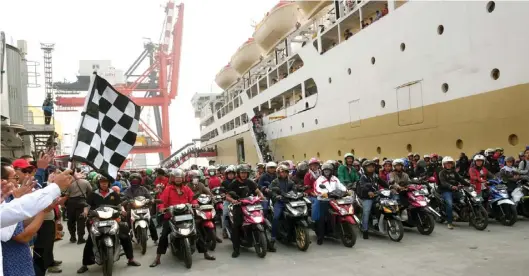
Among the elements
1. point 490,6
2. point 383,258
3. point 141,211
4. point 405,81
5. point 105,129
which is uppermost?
point 490,6

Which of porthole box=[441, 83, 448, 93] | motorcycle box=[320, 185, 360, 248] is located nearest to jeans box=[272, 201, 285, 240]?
motorcycle box=[320, 185, 360, 248]

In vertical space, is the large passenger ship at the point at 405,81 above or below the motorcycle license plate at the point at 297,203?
above

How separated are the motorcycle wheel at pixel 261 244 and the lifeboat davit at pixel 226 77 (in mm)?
33257

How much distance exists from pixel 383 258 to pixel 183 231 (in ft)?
9.63

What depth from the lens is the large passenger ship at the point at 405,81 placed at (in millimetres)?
9266

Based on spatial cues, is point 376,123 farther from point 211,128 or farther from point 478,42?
point 211,128

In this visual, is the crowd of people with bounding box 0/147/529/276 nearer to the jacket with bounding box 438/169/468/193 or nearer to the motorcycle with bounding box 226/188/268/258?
the jacket with bounding box 438/169/468/193

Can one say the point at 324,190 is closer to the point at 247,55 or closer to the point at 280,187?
the point at 280,187

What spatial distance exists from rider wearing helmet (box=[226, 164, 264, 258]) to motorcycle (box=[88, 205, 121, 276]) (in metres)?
1.79

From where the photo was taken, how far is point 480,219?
6715mm

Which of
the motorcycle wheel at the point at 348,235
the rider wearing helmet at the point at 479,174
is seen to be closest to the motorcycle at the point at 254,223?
the motorcycle wheel at the point at 348,235

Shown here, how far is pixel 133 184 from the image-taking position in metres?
6.96

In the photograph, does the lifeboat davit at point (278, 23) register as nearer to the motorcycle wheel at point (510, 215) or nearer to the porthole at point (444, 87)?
the porthole at point (444, 87)

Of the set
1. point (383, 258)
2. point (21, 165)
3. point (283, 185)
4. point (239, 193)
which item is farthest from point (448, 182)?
point (21, 165)
